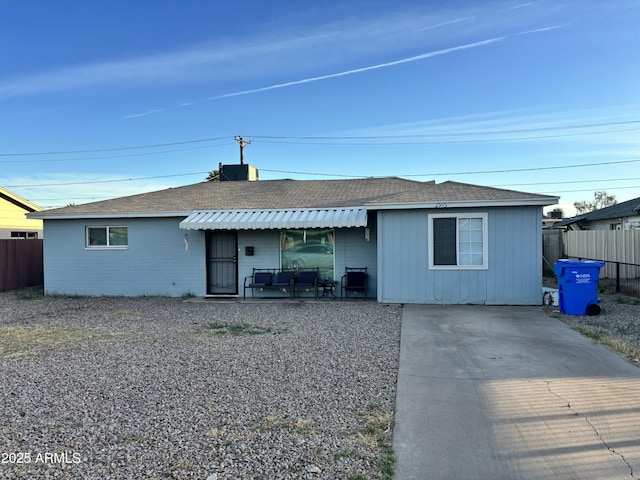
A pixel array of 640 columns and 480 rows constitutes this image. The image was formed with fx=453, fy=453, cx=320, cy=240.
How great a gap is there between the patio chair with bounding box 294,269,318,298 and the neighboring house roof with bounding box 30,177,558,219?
1.93 meters

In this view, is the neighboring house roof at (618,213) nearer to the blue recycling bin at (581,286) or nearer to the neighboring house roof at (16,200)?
the blue recycling bin at (581,286)

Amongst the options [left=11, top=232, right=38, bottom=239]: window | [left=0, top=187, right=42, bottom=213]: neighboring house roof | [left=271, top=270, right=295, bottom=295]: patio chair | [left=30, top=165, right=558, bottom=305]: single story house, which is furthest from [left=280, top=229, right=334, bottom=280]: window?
[left=11, top=232, right=38, bottom=239]: window

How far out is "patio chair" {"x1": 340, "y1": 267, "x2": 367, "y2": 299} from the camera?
41.2 ft

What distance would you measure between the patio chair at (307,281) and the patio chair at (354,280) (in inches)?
30.4

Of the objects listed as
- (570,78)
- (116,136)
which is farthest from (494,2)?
(116,136)

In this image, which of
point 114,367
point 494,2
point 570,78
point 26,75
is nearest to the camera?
point 114,367

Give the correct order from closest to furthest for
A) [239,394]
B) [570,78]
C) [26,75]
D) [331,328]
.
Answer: [239,394] → [331,328] → [570,78] → [26,75]

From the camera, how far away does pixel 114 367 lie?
6.16m

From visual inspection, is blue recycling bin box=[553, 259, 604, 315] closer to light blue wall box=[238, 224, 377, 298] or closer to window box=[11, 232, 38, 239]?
light blue wall box=[238, 224, 377, 298]

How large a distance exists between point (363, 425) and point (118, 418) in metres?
2.33

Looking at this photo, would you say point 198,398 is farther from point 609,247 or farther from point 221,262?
point 609,247

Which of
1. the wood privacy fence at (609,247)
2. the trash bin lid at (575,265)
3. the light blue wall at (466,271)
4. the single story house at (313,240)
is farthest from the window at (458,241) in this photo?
the wood privacy fence at (609,247)

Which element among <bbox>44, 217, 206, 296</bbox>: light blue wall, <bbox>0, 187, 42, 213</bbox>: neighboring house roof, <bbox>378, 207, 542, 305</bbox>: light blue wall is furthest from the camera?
<bbox>0, 187, 42, 213</bbox>: neighboring house roof

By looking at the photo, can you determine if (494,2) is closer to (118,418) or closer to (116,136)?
(118,418)
